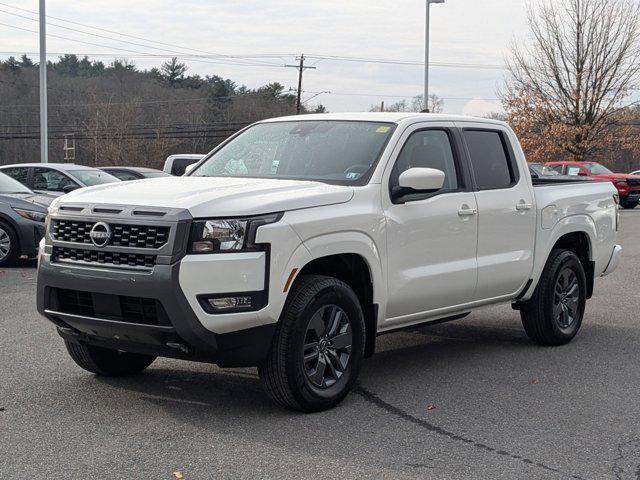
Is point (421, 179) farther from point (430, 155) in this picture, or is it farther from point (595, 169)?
point (595, 169)

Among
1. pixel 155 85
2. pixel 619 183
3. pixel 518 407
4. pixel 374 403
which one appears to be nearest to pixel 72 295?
pixel 374 403

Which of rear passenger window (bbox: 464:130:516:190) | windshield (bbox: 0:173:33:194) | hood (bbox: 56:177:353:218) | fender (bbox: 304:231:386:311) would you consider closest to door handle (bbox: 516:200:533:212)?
rear passenger window (bbox: 464:130:516:190)

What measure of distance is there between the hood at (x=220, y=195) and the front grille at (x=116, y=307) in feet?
1.79

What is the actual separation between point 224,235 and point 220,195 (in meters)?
0.31

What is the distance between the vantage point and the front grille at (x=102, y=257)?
5102 millimetres

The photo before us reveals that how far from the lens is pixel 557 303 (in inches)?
313

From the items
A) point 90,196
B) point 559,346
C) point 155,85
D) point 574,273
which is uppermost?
point 155,85

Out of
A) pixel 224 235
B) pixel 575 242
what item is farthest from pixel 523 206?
pixel 224 235

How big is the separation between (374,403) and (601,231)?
3703 mm

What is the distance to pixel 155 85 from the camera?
259ft

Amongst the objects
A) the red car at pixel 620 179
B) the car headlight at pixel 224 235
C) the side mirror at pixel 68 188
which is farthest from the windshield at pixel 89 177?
the red car at pixel 620 179

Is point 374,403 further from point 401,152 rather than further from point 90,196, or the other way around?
point 90,196

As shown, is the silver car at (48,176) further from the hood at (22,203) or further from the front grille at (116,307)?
the front grille at (116,307)

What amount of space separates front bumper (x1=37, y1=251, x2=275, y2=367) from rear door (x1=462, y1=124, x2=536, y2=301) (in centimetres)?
241
